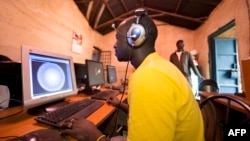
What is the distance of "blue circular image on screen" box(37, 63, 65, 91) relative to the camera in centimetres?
106

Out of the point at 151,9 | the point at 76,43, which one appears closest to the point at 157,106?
the point at 76,43

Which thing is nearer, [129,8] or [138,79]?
[138,79]

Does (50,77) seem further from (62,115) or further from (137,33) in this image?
(137,33)

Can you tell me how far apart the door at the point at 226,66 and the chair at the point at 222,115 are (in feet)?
7.80

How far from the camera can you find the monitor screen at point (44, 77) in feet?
3.04

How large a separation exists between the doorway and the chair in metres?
2.35

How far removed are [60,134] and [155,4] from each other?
4.34 m

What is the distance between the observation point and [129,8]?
15.3ft

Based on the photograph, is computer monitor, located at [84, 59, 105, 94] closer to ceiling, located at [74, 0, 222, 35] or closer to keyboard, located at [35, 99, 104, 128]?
keyboard, located at [35, 99, 104, 128]

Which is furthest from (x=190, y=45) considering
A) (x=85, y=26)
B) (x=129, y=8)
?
(x=85, y=26)

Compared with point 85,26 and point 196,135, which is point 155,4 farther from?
point 196,135

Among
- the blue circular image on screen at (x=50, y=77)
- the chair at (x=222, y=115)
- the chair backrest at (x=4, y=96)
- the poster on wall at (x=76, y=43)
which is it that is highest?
the poster on wall at (x=76, y=43)

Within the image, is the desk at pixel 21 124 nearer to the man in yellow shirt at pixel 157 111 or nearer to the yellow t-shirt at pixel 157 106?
the man in yellow shirt at pixel 157 111

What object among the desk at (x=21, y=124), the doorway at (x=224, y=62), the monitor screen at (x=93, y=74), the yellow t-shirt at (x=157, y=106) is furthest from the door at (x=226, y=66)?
the yellow t-shirt at (x=157, y=106)
